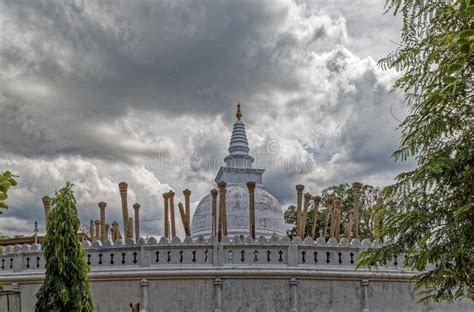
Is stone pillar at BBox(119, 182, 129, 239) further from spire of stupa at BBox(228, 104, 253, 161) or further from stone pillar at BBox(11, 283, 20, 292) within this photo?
spire of stupa at BBox(228, 104, 253, 161)

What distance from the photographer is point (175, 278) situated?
16.8 m

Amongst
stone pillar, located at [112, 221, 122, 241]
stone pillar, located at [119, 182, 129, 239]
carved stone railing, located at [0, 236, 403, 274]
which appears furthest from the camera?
stone pillar, located at [112, 221, 122, 241]

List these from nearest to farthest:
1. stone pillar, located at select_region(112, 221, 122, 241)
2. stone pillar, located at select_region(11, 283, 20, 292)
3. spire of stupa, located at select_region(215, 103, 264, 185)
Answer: stone pillar, located at select_region(11, 283, 20, 292)
stone pillar, located at select_region(112, 221, 122, 241)
spire of stupa, located at select_region(215, 103, 264, 185)

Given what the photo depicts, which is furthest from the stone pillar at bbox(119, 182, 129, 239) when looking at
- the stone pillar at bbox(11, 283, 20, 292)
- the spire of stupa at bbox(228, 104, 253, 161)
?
the spire of stupa at bbox(228, 104, 253, 161)

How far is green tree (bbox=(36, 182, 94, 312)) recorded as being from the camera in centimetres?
1382

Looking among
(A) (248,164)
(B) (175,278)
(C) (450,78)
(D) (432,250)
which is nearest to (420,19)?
(D) (432,250)

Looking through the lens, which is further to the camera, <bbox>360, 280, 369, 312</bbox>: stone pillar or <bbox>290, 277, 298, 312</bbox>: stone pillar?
<bbox>360, 280, 369, 312</bbox>: stone pillar

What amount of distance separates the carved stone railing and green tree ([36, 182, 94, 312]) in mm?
2897

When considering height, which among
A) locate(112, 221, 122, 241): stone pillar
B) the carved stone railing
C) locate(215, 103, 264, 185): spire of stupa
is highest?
locate(215, 103, 264, 185): spire of stupa

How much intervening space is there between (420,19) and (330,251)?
9373 millimetres

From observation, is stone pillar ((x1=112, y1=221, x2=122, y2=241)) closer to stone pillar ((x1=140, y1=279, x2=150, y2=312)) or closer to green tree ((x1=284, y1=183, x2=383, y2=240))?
stone pillar ((x1=140, y1=279, x2=150, y2=312))

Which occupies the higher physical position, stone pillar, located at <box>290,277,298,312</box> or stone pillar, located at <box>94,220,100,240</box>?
stone pillar, located at <box>94,220,100,240</box>

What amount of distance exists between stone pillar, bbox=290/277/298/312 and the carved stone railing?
0.46m

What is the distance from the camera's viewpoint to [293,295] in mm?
16734
